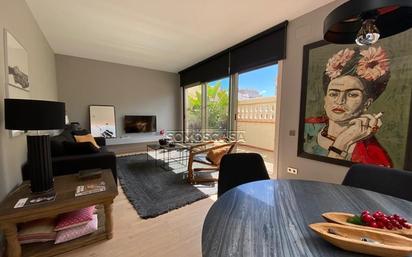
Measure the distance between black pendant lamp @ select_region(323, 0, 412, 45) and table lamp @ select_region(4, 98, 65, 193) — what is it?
2.16m

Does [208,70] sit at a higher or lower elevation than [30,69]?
higher

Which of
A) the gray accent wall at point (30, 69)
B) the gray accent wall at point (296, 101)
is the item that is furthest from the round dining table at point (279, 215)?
the gray accent wall at point (30, 69)

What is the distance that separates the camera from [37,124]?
1524mm

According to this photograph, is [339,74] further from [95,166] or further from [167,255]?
[95,166]

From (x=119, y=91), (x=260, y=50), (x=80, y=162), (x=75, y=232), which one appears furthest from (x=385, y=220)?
(x=119, y=91)

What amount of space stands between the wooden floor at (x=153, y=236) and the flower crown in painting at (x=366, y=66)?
2.40 meters

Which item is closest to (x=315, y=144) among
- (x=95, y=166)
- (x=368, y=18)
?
(x=368, y=18)

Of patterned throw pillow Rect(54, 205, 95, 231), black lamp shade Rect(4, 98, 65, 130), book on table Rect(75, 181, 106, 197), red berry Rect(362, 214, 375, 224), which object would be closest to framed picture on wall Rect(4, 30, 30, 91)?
black lamp shade Rect(4, 98, 65, 130)

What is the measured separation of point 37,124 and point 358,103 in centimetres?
332

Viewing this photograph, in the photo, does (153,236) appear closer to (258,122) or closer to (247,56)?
(247,56)

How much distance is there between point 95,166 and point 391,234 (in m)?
2.87

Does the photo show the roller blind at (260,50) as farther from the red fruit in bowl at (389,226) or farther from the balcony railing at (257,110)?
the red fruit in bowl at (389,226)

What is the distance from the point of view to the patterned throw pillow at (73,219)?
5.24 ft

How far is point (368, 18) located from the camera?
37.4 inches
